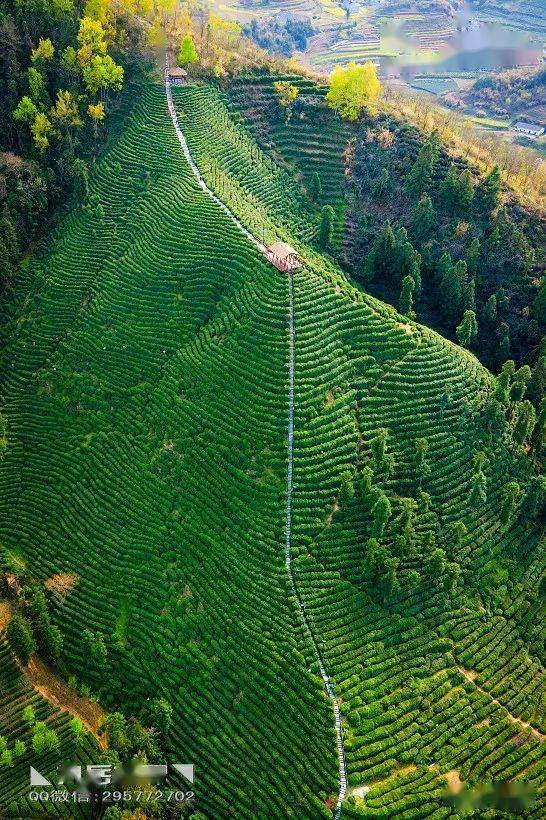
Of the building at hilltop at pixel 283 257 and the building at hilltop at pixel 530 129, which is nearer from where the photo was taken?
the building at hilltop at pixel 283 257

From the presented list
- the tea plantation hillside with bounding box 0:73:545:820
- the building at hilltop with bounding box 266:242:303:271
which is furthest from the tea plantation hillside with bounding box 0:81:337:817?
the building at hilltop with bounding box 266:242:303:271

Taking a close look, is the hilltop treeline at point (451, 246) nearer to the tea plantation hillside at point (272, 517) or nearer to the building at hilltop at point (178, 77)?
the tea plantation hillside at point (272, 517)

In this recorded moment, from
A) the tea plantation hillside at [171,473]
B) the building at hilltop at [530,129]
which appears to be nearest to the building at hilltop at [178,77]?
the tea plantation hillside at [171,473]

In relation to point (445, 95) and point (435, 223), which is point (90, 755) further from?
point (445, 95)

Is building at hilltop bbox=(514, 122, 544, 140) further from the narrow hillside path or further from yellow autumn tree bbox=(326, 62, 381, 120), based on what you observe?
the narrow hillside path

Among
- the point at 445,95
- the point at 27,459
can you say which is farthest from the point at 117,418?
the point at 445,95
